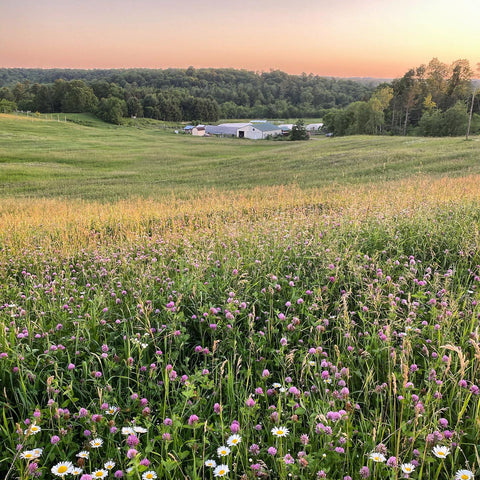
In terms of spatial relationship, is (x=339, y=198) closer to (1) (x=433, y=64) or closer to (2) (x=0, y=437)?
(2) (x=0, y=437)

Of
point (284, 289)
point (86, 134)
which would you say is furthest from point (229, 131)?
point (284, 289)

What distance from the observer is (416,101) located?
8256 centimetres

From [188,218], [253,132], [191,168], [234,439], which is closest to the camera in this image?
[234,439]

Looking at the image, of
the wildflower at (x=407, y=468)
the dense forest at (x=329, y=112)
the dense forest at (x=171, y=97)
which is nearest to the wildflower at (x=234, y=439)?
the wildflower at (x=407, y=468)

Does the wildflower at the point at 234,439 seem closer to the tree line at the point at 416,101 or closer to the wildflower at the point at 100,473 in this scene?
the wildflower at the point at 100,473

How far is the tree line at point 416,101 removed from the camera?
76625mm

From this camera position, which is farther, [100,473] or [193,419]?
[193,419]

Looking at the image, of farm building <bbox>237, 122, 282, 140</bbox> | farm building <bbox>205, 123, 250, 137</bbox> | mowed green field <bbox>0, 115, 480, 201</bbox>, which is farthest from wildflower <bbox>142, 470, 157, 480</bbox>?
farm building <bbox>205, 123, 250, 137</bbox>

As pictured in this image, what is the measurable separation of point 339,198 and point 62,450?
946cm

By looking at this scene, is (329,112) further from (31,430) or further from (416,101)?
(31,430)

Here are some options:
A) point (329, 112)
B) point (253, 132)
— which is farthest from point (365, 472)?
point (329, 112)

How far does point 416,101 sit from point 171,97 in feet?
255

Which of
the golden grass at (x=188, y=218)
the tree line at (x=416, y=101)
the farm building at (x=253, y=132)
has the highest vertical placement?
the tree line at (x=416, y=101)

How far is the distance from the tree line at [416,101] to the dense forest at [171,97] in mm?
16498
